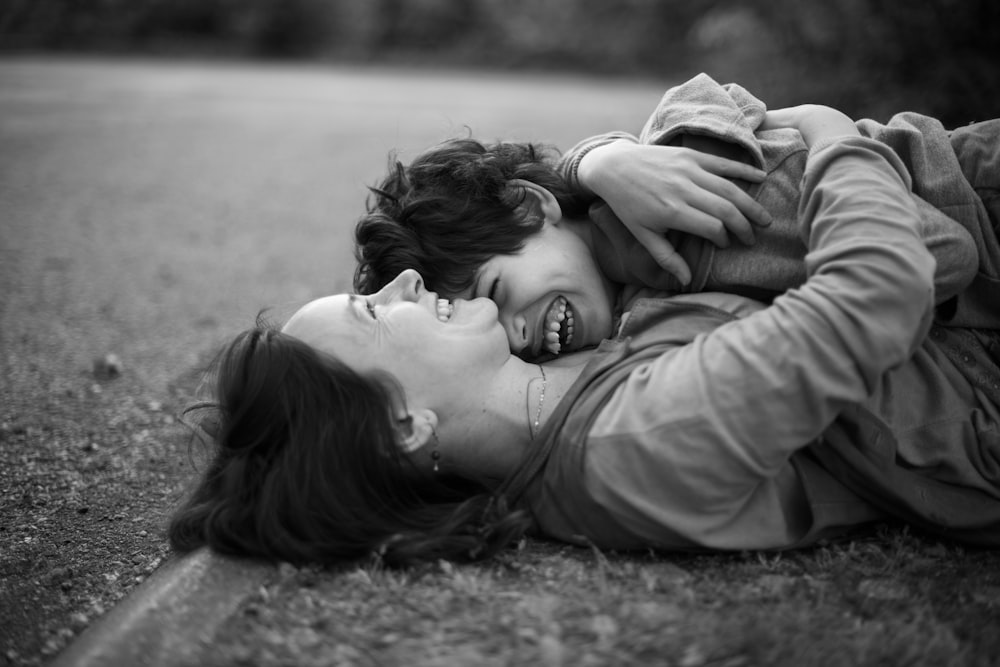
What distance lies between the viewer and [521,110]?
38.5ft

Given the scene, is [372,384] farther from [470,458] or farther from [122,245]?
[122,245]

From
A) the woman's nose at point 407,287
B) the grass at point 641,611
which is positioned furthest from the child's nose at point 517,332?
the grass at point 641,611

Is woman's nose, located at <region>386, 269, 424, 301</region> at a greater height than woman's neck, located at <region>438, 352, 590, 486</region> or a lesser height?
greater

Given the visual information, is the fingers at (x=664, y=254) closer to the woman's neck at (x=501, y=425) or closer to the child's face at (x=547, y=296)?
the child's face at (x=547, y=296)

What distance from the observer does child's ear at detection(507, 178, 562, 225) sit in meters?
2.65

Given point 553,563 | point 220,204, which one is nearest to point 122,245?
point 220,204

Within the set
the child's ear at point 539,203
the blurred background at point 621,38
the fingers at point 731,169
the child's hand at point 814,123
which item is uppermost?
the blurred background at point 621,38

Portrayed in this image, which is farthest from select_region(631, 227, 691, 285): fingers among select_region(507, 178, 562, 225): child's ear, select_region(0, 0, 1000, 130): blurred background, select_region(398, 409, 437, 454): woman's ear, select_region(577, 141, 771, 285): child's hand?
select_region(0, 0, 1000, 130): blurred background

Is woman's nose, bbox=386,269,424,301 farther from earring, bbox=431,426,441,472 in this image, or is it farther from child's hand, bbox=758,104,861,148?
child's hand, bbox=758,104,861,148

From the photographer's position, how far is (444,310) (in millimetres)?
2371

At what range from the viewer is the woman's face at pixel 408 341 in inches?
86.4

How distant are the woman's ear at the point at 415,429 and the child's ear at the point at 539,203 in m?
0.74

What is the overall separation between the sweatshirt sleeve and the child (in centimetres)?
28

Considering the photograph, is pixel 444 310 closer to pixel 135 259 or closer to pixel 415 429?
pixel 415 429
